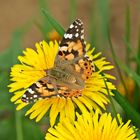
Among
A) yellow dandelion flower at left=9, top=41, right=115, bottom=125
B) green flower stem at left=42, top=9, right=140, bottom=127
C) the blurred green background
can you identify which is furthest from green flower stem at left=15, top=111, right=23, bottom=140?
green flower stem at left=42, top=9, right=140, bottom=127

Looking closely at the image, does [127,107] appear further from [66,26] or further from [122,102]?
[66,26]

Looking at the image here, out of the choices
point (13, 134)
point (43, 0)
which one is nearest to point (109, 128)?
point (13, 134)

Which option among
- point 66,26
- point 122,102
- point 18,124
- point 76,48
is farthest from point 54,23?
point 66,26

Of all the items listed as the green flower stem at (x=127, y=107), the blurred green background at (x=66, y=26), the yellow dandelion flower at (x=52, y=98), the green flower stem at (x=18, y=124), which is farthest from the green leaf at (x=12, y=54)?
the green flower stem at (x=127, y=107)

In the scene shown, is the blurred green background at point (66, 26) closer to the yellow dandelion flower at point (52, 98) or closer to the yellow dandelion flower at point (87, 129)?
the yellow dandelion flower at point (52, 98)

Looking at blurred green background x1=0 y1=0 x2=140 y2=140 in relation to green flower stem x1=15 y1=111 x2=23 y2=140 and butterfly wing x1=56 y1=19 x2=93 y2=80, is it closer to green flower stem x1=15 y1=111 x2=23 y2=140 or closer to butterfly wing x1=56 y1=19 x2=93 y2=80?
green flower stem x1=15 y1=111 x2=23 y2=140

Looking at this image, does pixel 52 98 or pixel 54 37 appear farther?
pixel 54 37
